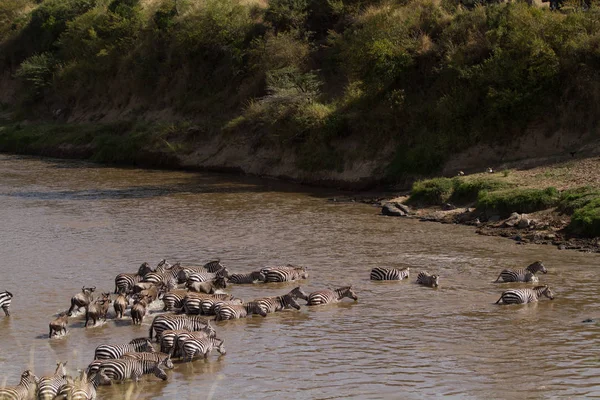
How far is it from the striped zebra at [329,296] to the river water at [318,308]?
0.15 m

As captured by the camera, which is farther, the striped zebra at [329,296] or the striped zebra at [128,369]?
the striped zebra at [329,296]

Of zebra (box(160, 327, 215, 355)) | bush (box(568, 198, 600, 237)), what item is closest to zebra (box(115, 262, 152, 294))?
zebra (box(160, 327, 215, 355))

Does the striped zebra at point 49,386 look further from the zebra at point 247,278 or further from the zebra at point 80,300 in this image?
the zebra at point 247,278

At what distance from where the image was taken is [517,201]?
73.7 ft

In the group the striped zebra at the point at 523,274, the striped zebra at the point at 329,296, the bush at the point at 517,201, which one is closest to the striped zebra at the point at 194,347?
the striped zebra at the point at 329,296

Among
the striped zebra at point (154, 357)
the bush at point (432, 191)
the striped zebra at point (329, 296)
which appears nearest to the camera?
the striped zebra at point (154, 357)

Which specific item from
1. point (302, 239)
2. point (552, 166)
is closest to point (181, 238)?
point (302, 239)

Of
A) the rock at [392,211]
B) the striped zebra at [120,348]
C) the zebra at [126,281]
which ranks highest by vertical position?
the rock at [392,211]

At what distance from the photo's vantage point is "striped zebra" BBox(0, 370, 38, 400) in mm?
10723

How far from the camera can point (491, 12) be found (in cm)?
3056

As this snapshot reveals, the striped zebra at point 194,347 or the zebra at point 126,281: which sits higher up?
the zebra at point 126,281

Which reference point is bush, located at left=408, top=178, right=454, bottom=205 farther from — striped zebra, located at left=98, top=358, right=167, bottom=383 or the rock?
striped zebra, located at left=98, top=358, right=167, bottom=383

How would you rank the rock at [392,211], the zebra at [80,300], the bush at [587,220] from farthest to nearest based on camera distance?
the rock at [392,211]
the bush at [587,220]
the zebra at [80,300]

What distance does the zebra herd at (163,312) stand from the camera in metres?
11.3
